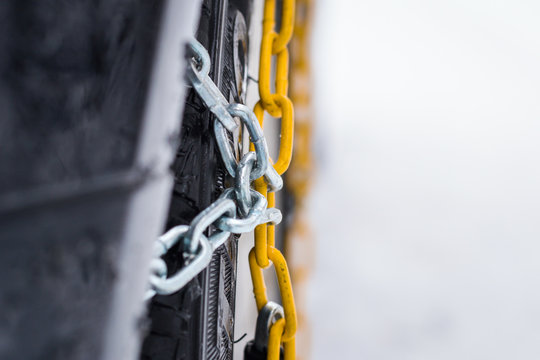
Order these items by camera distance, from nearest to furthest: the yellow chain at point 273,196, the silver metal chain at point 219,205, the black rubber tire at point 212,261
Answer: the silver metal chain at point 219,205 → the black rubber tire at point 212,261 → the yellow chain at point 273,196

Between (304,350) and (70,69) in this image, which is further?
(304,350)

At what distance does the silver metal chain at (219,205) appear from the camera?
35 cm

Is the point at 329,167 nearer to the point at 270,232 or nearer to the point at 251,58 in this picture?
the point at 251,58

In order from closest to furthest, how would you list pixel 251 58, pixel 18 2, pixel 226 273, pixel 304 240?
pixel 18 2, pixel 226 273, pixel 251 58, pixel 304 240

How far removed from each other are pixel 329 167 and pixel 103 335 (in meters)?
1.48

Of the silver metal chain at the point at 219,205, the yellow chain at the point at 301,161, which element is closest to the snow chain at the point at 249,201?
the silver metal chain at the point at 219,205

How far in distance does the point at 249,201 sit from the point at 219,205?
7 centimetres

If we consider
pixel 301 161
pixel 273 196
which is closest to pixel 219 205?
pixel 273 196

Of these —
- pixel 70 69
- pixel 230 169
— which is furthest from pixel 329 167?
pixel 70 69

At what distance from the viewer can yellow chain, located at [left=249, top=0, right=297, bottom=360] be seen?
601mm

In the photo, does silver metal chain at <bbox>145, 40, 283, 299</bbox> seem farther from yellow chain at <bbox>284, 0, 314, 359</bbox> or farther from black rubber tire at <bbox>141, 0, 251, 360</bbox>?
yellow chain at <bbox>284, 0, 314, 359</bbox>

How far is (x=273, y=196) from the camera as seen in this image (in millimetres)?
582

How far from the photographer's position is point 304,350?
1.58m

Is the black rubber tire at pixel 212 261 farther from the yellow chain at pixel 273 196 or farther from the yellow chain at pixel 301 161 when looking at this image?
the yellow chain at pixel 301 161
